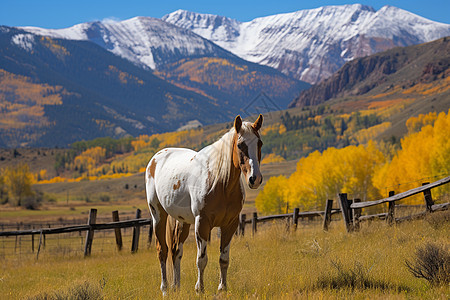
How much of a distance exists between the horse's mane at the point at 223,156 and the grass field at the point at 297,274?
157cm

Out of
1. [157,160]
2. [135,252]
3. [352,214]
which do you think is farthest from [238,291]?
[135,252]

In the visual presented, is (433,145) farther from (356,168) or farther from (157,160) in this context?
(157,160)

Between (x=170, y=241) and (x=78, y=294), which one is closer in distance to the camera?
(x=78, y=294)

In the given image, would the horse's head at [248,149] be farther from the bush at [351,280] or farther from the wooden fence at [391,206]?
the wooden fence at [391,206]

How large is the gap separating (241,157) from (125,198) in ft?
514

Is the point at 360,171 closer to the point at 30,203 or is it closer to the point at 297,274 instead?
the point at 297,274

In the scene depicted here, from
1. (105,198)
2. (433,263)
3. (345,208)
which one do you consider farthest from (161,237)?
(105,198)

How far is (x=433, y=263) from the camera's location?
6281 millimetres

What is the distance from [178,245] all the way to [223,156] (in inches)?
82.6

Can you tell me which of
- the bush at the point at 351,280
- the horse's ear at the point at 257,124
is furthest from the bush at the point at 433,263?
the horse's ear at the point at 257,124

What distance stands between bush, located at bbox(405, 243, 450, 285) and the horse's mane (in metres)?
2.87

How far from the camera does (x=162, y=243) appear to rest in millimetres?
8281

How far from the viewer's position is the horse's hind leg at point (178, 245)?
25.9ft

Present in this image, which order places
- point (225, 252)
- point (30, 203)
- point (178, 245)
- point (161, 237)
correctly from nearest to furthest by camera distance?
point (225, 252)
point (178, 245)
point (161, 237)
point (30, 203)
